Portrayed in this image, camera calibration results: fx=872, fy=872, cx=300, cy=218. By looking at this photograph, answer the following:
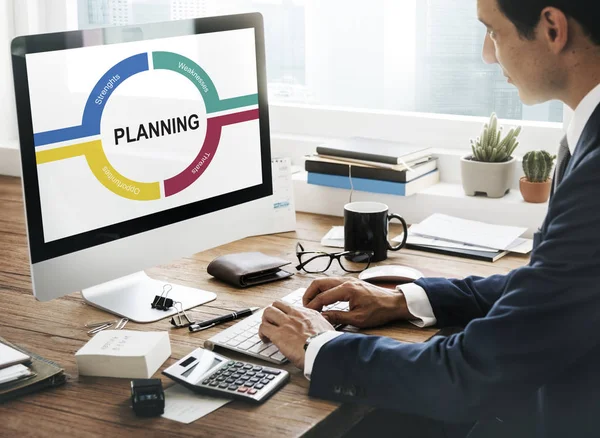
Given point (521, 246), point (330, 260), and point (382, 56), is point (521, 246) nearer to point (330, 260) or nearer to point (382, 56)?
point (330, 260)

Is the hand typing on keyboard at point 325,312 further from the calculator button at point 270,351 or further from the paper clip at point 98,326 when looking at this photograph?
the paper clip at point 98,326

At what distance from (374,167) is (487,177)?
0.29 meters

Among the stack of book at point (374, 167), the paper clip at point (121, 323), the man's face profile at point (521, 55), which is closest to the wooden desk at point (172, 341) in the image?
the paper clip at point (121, 323)

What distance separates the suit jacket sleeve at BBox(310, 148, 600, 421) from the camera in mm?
1141

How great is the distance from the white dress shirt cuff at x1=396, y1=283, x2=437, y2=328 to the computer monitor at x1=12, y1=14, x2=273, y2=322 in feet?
1.28

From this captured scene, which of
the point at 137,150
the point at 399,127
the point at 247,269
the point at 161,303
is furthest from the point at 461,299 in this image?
the point at 399,127

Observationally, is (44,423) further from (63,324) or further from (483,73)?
(483,73)

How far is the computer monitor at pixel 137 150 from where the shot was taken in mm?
1486

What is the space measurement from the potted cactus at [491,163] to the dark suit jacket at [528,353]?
92cm

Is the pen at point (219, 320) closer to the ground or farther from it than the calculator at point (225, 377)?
closer to the ground

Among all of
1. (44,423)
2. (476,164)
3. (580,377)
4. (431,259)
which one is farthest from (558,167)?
(44,423)

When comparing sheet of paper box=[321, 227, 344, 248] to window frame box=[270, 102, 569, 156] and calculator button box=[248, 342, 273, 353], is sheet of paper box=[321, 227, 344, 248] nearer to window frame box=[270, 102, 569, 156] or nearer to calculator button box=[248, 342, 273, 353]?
window frame box=[270, 102, 569, 156]

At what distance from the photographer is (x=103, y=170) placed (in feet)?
5.18

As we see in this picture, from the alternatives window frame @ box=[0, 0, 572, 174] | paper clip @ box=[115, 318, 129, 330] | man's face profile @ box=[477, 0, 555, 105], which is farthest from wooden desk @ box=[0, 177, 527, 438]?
man's face profile @ box=[477, 0, 555, 105]
